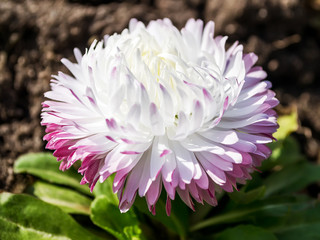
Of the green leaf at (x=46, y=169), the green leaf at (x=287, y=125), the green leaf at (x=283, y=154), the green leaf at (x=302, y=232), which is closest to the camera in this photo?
the green leaf at (x=302, y=232)

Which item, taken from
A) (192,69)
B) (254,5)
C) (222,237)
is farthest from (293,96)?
(192,69)

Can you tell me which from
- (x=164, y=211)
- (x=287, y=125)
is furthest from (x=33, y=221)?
(x=287, y=125)

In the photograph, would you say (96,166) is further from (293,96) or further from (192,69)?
(293,96)

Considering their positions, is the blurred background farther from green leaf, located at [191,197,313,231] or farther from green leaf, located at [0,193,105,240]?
green leaf, located at [191,197,313,231]

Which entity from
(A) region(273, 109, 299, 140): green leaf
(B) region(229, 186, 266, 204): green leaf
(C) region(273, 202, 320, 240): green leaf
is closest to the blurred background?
(A) region(273, 109, 299, 140): green leaf

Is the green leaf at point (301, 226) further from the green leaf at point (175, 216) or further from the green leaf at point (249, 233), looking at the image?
the green leaf at point (175, 216)

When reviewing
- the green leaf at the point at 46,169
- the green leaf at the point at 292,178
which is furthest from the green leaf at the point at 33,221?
the green leaf at the point at 292,178

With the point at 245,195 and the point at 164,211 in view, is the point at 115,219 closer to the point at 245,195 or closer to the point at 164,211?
the point at 164,211
